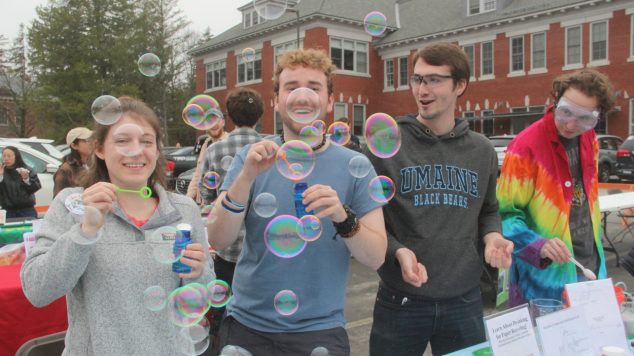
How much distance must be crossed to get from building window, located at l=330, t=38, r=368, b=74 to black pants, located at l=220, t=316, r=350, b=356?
87.8 feet

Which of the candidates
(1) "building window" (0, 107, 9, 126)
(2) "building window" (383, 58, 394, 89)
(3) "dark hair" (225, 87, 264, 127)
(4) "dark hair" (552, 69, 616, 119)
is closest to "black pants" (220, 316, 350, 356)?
(4) "dark hair" (552, 69, 616, 119)

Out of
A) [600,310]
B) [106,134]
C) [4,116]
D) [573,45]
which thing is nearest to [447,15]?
[573,45]

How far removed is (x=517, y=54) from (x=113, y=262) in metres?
26.5

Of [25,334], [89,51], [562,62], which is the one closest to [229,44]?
[89,51]

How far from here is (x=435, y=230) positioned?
2330 millimetres

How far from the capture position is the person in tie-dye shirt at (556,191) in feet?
8.43

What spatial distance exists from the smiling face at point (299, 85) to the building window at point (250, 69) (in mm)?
30033

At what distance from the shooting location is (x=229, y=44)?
3319cm

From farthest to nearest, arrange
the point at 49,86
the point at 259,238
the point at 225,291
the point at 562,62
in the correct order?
the point at 49,86 < the point at 562,62 < the point at 225,291 < the point at 259,238

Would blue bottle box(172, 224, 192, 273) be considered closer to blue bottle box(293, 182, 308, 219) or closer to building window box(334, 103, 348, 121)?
blue bottle box(293, 182, 308, 219)

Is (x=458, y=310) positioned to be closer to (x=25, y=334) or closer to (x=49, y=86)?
(x=25, y=334)

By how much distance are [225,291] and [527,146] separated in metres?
1.68

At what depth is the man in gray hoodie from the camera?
91.7 inches

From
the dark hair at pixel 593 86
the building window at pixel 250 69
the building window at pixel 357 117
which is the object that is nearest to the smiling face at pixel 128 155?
the dark hair at pixel 593 86
